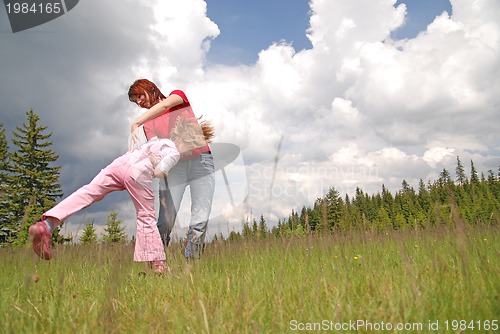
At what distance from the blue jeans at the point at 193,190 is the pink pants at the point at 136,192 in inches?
18.7

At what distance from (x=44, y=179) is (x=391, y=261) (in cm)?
3572

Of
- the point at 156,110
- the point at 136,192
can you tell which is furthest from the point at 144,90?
A: the point at 136,192

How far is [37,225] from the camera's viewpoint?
127 inches

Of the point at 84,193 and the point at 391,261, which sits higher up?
the point at 84,193

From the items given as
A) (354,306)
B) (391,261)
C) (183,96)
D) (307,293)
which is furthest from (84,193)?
(391,261)

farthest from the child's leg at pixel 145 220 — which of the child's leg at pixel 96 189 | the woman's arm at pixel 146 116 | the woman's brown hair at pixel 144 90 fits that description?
the woman's brown hair at pixel 144 90

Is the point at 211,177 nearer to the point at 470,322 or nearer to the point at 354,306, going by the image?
the point at 354,306

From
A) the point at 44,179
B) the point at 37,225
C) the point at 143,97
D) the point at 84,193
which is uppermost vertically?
the point at 44,179

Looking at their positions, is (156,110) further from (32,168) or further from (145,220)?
(32,168)

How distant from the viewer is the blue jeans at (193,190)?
4230mm

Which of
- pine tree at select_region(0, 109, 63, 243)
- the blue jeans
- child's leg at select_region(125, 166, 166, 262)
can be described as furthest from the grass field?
pine tree at select_region(0, 109, 63, 243)

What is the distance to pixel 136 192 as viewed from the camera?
146 inches

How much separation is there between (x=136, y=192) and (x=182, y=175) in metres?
0.73

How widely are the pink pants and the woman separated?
39cm
